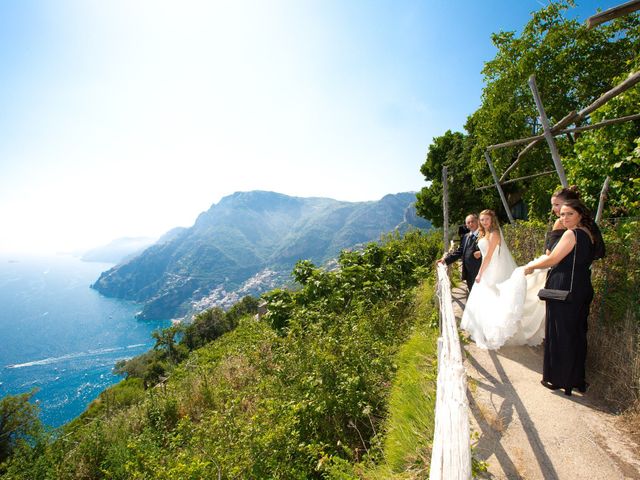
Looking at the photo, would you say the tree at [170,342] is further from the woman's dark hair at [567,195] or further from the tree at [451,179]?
the woman's dark hair at [567,195]

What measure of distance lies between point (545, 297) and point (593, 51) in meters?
12.1

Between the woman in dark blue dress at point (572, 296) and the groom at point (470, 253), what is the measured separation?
2.22 meters

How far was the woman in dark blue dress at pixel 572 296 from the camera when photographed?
130 inches

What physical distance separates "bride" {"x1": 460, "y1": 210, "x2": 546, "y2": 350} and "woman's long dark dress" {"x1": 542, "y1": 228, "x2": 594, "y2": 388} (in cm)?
61

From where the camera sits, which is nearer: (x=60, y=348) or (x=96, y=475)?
(x=96, y=475)

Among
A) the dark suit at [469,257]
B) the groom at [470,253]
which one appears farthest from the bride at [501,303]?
the dark suit at [469,257]

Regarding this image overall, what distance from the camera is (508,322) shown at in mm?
4094

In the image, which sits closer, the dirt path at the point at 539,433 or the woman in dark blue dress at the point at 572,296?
the dirt path at the point at 539,433

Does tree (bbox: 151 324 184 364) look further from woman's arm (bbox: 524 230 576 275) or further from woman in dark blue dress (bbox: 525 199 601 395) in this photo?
woman's arm (bbox: 524 230 576 275)

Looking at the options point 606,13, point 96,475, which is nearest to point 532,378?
point 606,13

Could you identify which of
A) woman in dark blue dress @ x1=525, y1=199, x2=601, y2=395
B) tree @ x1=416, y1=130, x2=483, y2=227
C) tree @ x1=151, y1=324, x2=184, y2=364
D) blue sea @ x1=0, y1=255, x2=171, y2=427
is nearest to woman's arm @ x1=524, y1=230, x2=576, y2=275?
woman in dark blue dress @ x1=525, y1=199, x2=601, y2=395

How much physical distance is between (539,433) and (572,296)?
154 cm

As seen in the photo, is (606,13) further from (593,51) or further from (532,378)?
(593,51)

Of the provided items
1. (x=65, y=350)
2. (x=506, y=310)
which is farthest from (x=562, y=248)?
(x=65, y=350)
